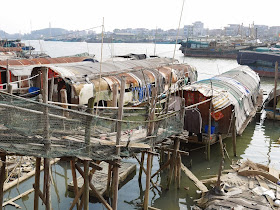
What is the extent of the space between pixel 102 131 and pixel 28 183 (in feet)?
15.9

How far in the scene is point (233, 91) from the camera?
17078 millimetres

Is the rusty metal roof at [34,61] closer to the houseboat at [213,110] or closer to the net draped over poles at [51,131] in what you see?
the houseboat at [213,110]

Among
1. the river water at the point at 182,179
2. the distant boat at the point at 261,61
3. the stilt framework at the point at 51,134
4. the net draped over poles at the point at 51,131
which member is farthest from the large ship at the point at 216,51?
the net draped over poles at the point at 51,131

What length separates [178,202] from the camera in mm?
11242

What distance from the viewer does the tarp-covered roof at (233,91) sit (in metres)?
15.2

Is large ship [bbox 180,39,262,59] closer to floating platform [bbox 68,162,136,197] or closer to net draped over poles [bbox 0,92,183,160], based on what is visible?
floating platform [bbox 68,162,136,197]

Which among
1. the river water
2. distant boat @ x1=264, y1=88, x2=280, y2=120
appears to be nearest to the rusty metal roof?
the river water

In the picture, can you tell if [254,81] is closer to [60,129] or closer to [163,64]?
[163,64]

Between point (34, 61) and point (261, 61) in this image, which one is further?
point (261, 61)

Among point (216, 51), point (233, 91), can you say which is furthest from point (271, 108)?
point (216, 51)

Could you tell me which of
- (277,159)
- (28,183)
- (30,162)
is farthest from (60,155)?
(277,159)

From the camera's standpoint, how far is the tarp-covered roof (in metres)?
15.2

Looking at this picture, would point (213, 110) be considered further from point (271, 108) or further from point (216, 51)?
point (216, 51)

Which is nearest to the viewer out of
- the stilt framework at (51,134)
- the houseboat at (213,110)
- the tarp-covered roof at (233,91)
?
the stilt framework at (51,134)
